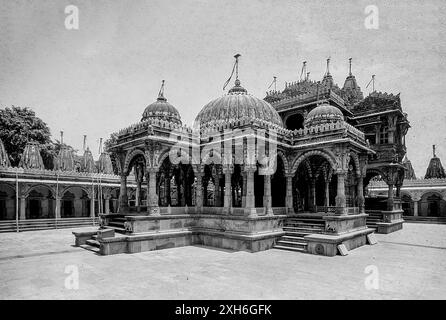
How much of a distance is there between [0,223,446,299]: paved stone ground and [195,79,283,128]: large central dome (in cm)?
789

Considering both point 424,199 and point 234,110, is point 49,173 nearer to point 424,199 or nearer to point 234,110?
point 234,110

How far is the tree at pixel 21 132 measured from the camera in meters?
33.6

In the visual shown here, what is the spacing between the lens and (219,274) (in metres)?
9.04

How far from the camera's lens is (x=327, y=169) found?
19.5m

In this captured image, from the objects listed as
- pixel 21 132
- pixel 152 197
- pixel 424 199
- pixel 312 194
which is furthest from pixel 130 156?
pixel 424 199

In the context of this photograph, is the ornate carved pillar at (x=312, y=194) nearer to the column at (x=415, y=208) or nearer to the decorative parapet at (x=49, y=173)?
the decorative parapet at (x=49, y=173)

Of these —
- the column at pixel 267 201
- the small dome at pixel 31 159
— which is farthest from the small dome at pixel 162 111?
the small dome at pixel 31 159

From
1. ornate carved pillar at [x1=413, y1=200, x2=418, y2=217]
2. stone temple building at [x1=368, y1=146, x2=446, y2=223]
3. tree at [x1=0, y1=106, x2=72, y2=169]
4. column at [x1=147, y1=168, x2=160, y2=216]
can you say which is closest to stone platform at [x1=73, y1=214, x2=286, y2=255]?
column at [x1=147, y1=168, x2=160, y2=216]

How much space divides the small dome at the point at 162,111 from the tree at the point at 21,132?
25.0m

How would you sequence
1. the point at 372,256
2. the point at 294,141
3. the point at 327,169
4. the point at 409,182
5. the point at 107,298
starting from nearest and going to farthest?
the point at 107,298 → the point at 372,256 → the point at 294,141 → the point at 327,169 → the point at 409,182

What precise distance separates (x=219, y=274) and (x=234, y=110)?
10.9m
